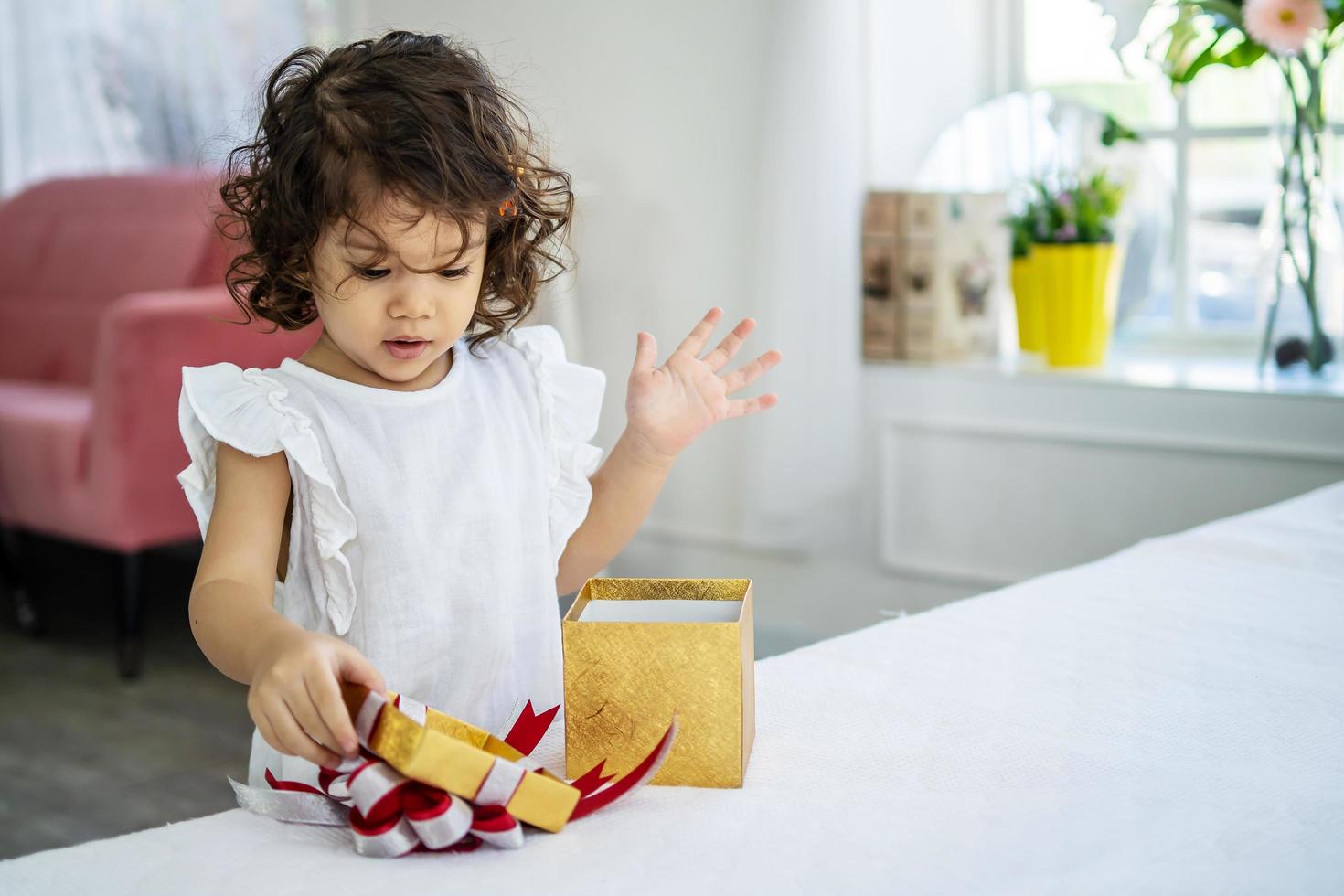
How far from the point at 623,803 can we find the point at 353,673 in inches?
6.1

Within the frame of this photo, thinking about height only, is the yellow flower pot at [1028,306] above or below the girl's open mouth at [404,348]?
below

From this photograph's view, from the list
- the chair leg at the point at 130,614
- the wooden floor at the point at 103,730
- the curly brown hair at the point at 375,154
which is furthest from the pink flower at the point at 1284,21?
the chair leg at the point at 130,614

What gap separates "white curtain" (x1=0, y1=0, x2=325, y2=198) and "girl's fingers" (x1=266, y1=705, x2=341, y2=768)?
11.1 feet

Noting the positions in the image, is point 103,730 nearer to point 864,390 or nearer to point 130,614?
point 130,614

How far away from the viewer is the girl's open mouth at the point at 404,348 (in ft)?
3.03

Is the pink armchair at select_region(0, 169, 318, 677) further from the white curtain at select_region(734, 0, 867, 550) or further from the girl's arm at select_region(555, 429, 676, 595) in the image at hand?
the girl's arm at select_region(555, 429, 676, 595)

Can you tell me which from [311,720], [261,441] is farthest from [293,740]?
[261,441]

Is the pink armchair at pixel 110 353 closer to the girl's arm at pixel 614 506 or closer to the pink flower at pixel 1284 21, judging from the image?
the girl's arm at pixel 614 506

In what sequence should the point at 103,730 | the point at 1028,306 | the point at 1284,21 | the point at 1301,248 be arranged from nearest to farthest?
1. the point at 1284,21
2. the point at 1301,248
3. the point at 103,730
4. the point at 1028,306

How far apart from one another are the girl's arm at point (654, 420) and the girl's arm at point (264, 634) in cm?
26

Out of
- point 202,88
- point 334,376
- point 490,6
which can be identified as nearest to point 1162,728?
point 334,376

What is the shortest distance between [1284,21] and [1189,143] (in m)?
0.50

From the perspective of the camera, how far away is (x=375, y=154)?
→ 88 cm

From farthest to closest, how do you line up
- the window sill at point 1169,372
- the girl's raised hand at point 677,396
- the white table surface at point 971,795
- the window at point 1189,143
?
the window at point 1189,143 < the window sill at point 1169,372 < the girl's raised hand at point 677,396 < the white table surface at point 971,795
